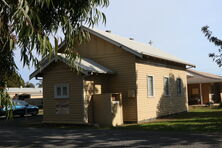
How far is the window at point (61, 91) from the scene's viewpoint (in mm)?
16672

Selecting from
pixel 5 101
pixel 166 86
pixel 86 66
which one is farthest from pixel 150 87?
pixel 5 101

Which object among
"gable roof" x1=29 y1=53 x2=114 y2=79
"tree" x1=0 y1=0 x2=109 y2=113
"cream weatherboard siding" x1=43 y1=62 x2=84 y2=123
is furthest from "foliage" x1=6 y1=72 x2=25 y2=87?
"cream weatherboard siding" x1=43 y1=62 x2=84 y2=123

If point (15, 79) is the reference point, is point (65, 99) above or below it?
below

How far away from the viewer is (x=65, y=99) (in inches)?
656

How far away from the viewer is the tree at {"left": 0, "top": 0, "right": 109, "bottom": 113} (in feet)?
18.0

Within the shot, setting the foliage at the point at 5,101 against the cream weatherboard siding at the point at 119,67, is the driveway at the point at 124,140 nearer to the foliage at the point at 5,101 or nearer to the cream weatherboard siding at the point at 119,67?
the foliage at the point at 5,101

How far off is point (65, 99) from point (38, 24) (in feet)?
36.6

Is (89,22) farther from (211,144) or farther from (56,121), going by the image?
(56,121)

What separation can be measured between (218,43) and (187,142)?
34.1 ft

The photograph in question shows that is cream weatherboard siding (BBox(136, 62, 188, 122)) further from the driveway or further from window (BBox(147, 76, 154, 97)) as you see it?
the driveway

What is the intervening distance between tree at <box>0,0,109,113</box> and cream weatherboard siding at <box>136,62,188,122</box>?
30.4 ft

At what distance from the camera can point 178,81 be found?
2291 centimetres

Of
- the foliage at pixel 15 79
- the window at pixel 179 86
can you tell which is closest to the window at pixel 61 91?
the foliage at pixel 15 79

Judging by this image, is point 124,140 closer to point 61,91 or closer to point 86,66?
point 86,66
